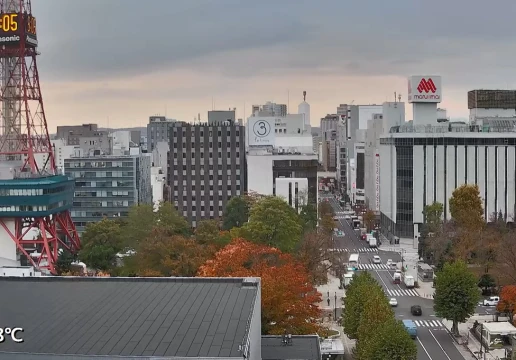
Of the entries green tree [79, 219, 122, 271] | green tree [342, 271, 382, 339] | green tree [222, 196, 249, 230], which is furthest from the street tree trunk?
green tree [222, 196, 249, 230]

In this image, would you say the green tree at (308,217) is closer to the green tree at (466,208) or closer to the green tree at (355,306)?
the green tree at (466,208)

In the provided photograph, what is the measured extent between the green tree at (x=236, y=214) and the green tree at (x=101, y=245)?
641 inches

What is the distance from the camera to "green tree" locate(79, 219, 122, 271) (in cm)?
5859

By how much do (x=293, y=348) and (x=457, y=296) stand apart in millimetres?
15111

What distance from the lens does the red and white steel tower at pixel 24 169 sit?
6712cm

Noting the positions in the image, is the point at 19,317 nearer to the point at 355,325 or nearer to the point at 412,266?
the point at 355,325

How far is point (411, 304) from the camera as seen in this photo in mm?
53406

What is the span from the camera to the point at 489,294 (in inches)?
2180

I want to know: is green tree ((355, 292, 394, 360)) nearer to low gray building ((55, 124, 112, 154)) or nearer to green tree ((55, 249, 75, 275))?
green tree ((55, 249, 75, 275))

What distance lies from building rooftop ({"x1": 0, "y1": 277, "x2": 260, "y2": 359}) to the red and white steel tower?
121 feet

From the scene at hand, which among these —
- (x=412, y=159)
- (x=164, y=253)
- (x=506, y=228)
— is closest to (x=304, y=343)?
(x=164, y=253)

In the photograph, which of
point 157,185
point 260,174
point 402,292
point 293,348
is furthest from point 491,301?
point 157,185

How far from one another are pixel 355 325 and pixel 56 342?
20.3 m

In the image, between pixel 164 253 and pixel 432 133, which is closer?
pixel 164 253
